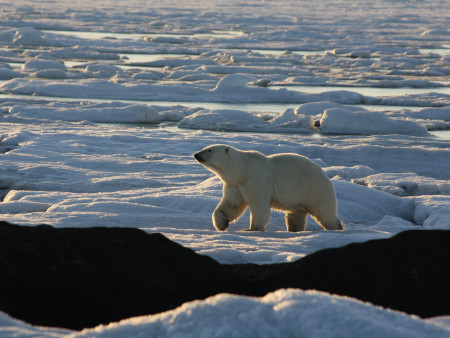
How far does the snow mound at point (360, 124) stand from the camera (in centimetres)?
1379

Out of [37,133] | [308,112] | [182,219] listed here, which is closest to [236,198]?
[182,219]

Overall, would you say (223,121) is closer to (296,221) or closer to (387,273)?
(296,221)

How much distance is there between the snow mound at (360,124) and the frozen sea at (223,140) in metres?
0.03

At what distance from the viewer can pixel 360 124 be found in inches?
548

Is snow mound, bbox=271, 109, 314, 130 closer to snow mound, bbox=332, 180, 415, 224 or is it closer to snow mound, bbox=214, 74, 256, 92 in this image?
snow mound, bbox=214, 74, 256, 92

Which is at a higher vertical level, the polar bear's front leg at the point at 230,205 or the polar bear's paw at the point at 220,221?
the polar bear's front leg at the point at 230,205

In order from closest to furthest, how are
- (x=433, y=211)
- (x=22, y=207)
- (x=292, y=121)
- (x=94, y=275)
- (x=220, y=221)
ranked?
(x=94, y=275) < (x=220, y=221) < (x=22, y=207) < (x=433, y=211) < (x=292, y=121)

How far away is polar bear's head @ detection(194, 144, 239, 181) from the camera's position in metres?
5.27

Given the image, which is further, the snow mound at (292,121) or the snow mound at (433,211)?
the snow mound at (292,121)

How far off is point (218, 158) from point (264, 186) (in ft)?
1.34

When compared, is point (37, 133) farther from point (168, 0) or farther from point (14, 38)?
point (168, 0)

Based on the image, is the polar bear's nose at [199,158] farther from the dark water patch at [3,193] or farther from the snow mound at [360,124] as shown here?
the snow mound at [360,124]

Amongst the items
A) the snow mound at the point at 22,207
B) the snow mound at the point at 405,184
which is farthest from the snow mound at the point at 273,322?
the snow mound at the point at 405,184

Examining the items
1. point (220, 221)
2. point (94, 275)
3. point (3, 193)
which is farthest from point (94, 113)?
point (94, 275)
